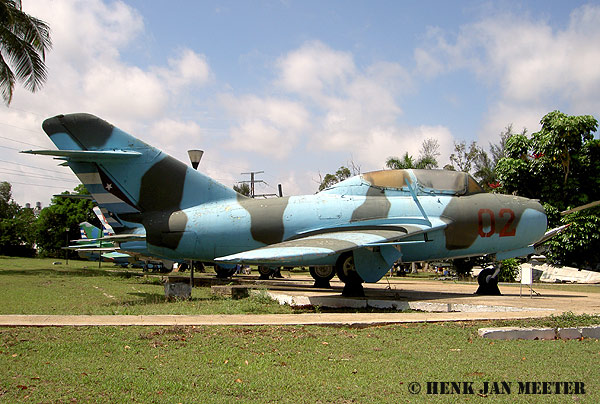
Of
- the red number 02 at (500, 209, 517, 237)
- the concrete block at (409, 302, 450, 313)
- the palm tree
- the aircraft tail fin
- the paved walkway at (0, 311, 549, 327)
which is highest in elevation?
the palm tree

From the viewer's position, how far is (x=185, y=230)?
1355 cm

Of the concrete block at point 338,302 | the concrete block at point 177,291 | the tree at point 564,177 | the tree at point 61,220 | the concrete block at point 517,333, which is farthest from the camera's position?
the tree at point 61,220

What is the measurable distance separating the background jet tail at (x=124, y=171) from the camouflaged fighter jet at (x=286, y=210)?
28 mm

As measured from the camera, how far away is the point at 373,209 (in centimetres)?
1357

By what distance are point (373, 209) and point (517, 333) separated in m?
6.69

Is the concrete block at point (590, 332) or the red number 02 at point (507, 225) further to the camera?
the red number 02 at point (507, 225)

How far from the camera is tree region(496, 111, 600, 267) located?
86.0 feet

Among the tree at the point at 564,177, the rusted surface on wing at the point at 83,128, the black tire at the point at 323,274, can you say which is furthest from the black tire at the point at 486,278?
the tree at the point at 564,177

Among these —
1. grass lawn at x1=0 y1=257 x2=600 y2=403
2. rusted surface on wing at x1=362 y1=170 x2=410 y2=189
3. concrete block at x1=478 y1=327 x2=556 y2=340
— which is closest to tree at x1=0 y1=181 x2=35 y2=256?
rusted surface on wing at x1=362 y1=170 x2=410 y2=189

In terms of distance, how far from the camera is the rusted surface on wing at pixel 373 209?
13469 millimetres

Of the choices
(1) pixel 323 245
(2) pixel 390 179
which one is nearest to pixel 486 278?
(2) pixel 390 179

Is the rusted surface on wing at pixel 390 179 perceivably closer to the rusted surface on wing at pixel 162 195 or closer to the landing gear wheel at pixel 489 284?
the landing gear wheel at pixel 489 284

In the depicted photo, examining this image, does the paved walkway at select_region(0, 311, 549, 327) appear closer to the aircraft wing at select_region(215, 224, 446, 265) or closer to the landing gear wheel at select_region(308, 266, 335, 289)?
the aircraft wing at select_region(215, 224, 446, 265)

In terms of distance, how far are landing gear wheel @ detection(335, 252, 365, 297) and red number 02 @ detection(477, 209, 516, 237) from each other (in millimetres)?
3734
